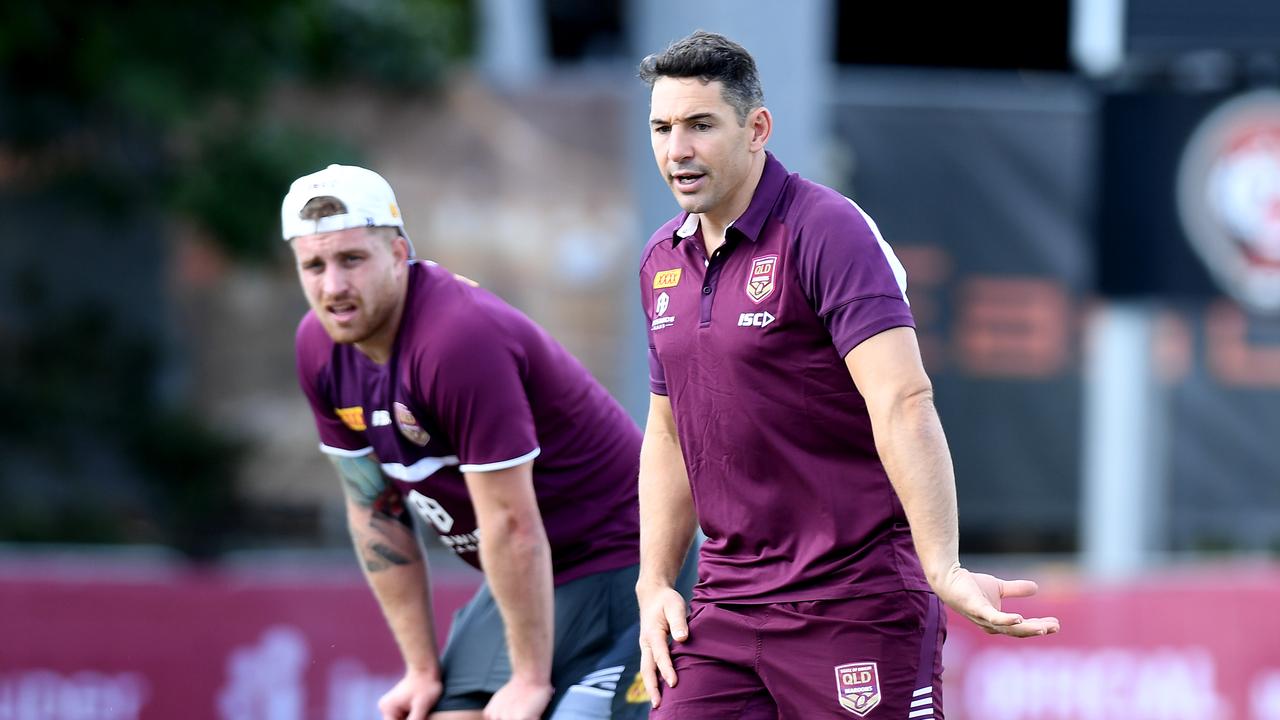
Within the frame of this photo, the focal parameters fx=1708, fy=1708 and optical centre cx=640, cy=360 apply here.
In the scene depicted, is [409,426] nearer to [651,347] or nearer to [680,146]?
[651,347]

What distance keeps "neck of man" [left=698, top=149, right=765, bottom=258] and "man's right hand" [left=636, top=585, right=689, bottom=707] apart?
0.85 metres

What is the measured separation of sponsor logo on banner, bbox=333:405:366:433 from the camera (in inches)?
182

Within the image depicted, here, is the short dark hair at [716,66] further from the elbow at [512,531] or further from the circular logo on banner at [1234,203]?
the circular logo on banner at [1234,203]

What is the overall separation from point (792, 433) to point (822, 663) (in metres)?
0.52

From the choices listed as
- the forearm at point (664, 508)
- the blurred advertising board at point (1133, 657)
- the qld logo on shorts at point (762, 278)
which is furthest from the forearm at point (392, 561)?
the blurred advertising board at point (1133, 657)

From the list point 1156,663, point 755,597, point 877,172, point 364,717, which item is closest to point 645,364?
point 364,717

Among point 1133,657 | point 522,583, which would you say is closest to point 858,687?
point 522,583

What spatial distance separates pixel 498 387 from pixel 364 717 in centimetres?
478

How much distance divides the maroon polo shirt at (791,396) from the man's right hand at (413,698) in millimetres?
1211

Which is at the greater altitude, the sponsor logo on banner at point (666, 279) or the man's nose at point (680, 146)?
the man's nose at point (680, 146)

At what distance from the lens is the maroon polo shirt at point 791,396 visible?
12.3ft

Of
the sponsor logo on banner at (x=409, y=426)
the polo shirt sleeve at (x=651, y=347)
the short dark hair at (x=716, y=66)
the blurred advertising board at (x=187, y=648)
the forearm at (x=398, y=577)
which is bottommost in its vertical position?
the blurred advertising board at (x=187, y=648)

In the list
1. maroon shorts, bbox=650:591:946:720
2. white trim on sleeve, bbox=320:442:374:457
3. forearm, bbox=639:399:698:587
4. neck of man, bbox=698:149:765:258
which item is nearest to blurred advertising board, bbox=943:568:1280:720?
white trim on sleeve, bbox=320:442:374:457

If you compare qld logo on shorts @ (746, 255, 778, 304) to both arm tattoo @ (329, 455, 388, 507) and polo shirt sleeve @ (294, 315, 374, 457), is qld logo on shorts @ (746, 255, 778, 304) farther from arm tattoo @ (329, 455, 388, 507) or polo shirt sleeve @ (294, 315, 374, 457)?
arm tattoo @ (329, 455, 388, 507)
